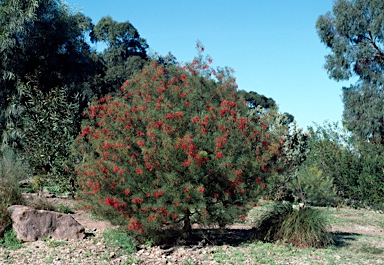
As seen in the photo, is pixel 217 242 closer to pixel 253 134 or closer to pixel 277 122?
pixel 253 134

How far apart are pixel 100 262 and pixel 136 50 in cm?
3630

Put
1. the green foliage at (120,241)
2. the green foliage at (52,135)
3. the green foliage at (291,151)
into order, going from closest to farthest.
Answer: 1. the green foliage at (120,241)
2. the green foliage at (52,135)
3. the green foliage at (291,151)

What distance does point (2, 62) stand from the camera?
19672 millimetres

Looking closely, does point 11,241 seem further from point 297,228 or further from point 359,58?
point 359,58

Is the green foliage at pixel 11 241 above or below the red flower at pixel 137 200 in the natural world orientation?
below

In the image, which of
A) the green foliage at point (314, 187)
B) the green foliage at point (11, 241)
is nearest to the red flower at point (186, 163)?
the green foliage at point (11, 241)

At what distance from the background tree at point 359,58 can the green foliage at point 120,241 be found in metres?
17.5

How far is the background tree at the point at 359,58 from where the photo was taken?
77.8 ft

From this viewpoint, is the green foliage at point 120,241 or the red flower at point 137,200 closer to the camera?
the red flower at point 137,200

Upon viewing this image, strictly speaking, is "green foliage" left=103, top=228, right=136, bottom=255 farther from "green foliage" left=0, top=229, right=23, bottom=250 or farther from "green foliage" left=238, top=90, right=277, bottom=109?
"green foliage" left=238, top=90, right=277, bottom=109

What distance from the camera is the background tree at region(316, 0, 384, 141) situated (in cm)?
2372

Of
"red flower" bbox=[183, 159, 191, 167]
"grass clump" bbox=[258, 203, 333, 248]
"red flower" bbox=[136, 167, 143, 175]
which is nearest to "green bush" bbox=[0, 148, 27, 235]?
"red flower" bbox=[136, 167, 143, 175]

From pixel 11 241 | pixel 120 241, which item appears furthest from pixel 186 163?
pixel 11 241

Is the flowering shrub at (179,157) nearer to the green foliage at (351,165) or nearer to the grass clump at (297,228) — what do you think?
the grass clump at (297,228)
